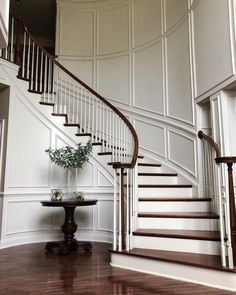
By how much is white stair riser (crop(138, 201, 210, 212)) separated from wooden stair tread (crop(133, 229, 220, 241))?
0.39 meters

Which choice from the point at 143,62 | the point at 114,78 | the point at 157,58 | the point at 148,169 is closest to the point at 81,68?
the point at 114,78

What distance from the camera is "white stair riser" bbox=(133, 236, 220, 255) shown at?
2.93 meters

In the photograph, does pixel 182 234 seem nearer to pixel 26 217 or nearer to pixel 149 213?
pixel 149 213

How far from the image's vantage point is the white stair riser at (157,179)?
14.3 feet

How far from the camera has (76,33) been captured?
6434 millimetres

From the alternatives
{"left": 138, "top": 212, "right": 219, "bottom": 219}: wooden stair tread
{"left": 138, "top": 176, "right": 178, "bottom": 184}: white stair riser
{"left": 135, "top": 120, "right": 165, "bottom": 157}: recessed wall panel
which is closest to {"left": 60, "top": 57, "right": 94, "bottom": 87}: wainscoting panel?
{"left": 135, "top": 120, "right": 165, "bottom": 157}: recessed wall panel

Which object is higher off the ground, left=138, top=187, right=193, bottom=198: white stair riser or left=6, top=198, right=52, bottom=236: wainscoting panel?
left=138, top=187, right=193, bottom=198: white stair riser

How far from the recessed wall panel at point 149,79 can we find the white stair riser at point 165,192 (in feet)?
5.31

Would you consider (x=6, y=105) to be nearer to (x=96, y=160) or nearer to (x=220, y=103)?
(x=96, y=160)

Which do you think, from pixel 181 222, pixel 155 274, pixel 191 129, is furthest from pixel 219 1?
pixel 155 274

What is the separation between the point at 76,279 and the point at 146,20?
4990 mm

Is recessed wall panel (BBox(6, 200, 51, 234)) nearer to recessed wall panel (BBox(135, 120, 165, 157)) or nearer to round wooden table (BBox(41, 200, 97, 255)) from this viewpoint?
round wooden table (BBox(41, 200, 97, 255))

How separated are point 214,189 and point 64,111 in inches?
117

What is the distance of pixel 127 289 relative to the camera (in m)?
2.53
